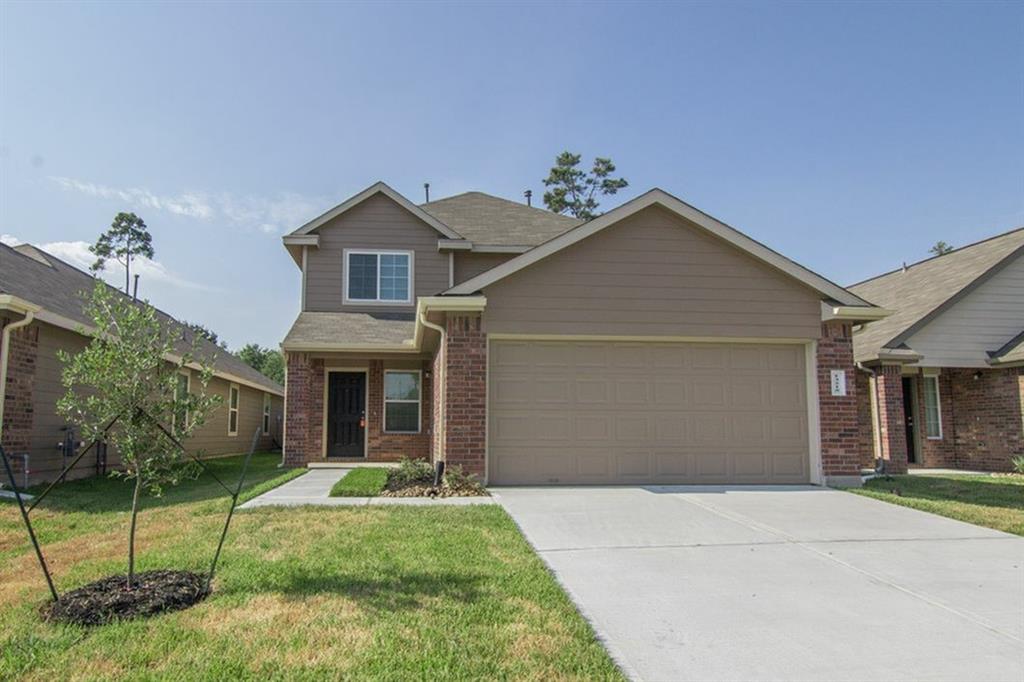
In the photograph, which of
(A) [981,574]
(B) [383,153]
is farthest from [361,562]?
(B) [383,153]

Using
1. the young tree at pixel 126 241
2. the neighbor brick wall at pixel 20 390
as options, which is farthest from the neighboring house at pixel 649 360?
the young tree at pixel 126 241

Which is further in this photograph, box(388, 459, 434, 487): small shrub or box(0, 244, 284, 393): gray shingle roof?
box(0, 244, 284, 393): gray shingle roof

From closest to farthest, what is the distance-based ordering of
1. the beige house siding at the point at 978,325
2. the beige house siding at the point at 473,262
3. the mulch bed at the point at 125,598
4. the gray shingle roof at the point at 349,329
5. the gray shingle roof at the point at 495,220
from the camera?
the mulch bed at the point at 125,598
the gray shingle roof at the point at 349,329
the beige house siding at the point at 978,325
the beige house siding at the point at 473,262
the gray shingle roof at the point at 495,220

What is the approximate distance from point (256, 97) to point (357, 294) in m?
5.51

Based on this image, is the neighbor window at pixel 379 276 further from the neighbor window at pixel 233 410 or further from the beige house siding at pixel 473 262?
the neighbor window at pixel 233 410

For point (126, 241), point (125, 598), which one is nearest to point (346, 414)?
point (125, 598)

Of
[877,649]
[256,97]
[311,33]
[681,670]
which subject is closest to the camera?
[681,670]

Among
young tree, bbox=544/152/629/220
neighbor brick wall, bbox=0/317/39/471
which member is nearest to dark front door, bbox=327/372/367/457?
neighbor brick wall, bbox=0/317/39/471

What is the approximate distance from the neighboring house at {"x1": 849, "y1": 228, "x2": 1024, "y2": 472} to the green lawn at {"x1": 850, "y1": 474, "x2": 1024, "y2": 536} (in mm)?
1494

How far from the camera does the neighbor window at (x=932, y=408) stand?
553 inches

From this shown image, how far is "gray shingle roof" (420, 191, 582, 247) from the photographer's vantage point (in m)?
15.7

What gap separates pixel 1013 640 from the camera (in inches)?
142

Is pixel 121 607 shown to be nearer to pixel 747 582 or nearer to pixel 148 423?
pixel 148 423

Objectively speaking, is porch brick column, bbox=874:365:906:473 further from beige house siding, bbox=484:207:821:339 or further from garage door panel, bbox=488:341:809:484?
beige house siding, bbox=484:207:821:339
